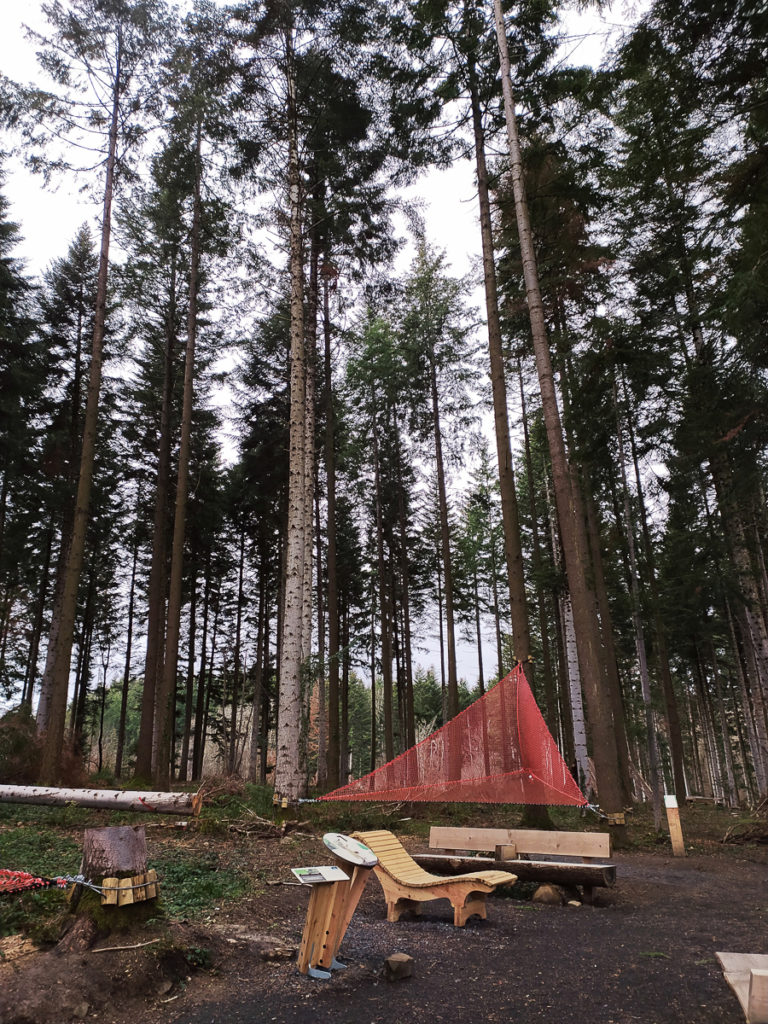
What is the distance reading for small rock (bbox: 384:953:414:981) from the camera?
3689 millimetres

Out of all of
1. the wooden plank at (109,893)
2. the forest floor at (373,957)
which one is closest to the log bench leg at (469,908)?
the forest floor at (373,957)

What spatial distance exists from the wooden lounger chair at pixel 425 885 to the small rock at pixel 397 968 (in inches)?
43.9

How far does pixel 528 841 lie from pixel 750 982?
522 centimetres

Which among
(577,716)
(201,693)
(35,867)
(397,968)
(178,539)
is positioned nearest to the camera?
(397,968)

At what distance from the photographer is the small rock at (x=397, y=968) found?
145 inches

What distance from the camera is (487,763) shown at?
24.1ft

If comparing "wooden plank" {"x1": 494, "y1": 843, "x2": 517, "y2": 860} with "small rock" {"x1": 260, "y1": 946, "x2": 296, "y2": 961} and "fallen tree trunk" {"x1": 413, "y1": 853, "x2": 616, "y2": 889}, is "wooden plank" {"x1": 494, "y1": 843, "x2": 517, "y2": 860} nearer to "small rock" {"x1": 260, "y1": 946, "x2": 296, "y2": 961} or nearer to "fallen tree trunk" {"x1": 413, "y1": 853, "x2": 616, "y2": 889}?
"fallen tree trunk" {"x1": 413, "y1": 853, "x2": 616, "y2": 889}

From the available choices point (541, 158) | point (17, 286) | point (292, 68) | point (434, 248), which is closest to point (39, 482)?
point (17, 286)

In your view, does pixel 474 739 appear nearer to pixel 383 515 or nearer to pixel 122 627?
pixel 383 515

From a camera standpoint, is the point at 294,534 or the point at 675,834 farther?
the point at 294,534

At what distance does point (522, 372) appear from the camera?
17.2 metres

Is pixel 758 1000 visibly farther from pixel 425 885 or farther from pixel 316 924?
pixel 425 885

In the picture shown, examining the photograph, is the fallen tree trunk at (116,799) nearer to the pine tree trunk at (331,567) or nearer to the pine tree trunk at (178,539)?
the pine tree trunk at (178,539)

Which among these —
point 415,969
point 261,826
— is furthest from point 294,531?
point 415,969
